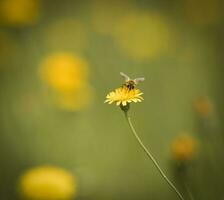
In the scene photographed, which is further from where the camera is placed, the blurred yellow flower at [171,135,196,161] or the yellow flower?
the blurred yellow flower at [171,135,196,161]

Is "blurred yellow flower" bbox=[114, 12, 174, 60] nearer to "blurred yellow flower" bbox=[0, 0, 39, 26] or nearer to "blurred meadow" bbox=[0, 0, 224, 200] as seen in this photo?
"blurred meadow" bbox=[0, 0, 224, 200]

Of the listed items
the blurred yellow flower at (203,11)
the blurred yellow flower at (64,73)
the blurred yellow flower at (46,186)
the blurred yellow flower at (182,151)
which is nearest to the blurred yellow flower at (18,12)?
the blurred yellow flower at (64,73)

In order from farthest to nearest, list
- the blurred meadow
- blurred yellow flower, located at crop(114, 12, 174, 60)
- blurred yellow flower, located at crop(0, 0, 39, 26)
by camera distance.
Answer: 1. blurred yellow flower, located at crop(114, 12, 174, 60)
2. blurred yellow flower, located at crop(0, 0, 39, 26)
3. the blurred meadow

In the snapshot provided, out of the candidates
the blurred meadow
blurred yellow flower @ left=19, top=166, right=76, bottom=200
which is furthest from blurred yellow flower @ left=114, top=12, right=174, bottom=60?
blurred yellow flower @ left=19, top=166, right=76, bottom=200

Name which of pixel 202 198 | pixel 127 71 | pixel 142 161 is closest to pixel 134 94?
pixel 202 198

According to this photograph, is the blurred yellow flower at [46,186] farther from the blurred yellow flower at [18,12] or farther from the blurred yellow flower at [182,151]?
the blurred yellow flower at [18,12]

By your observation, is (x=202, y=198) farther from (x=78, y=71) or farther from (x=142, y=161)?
(x=78, y=71)

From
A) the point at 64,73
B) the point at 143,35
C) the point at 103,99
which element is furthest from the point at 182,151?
the point at 143,35
